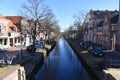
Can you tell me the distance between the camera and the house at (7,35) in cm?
4397

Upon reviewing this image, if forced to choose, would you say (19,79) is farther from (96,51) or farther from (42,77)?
(96,51)

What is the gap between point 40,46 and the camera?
50.6 meters

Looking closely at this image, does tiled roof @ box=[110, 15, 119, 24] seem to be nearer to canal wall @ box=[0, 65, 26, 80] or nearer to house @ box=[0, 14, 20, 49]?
house @ box=[0, 14, 20, 49]

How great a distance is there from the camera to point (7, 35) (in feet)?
155

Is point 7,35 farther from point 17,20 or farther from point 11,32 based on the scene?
point 17,20

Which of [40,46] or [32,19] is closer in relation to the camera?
[32,19]

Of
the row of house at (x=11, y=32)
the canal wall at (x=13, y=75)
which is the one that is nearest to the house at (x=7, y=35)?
the row of house at (x=11, y=32)

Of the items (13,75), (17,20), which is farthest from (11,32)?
(13,75)

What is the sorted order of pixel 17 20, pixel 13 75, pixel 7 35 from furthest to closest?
pixel 17 20, pixel 7 35, pixel 13 75

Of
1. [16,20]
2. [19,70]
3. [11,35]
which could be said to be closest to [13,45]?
[11,35]

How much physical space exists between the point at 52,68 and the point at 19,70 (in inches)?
470

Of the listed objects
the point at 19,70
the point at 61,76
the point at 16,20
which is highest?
the point at 16,20

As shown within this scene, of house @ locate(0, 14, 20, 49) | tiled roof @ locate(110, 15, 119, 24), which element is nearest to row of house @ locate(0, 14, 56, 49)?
house @ locate(0, 14, 20, 49)

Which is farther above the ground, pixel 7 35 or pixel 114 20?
pixel 114 20
